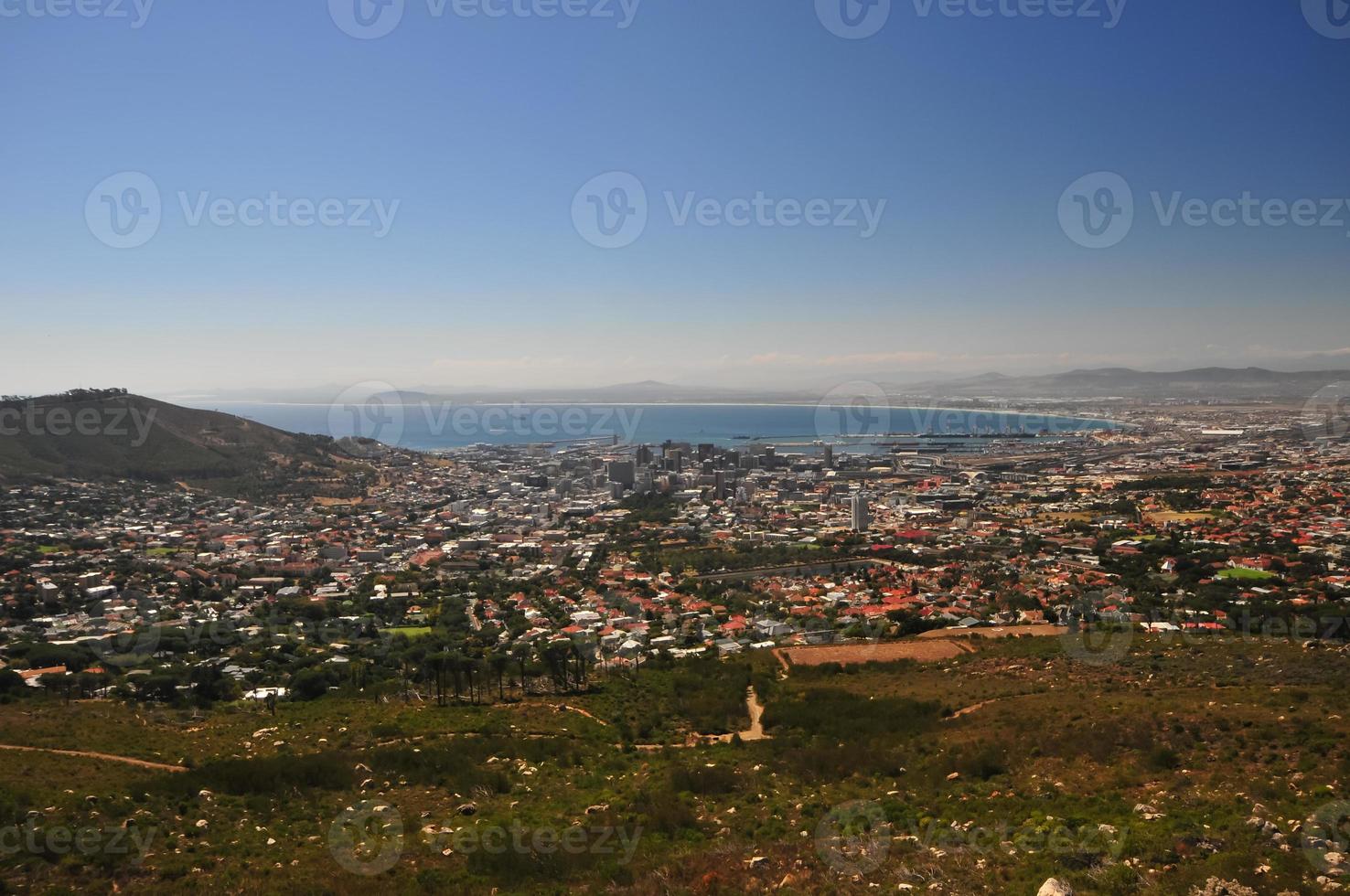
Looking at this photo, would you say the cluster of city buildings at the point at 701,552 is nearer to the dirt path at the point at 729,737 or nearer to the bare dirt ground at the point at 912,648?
the bare dirt ground at the point at 912,648

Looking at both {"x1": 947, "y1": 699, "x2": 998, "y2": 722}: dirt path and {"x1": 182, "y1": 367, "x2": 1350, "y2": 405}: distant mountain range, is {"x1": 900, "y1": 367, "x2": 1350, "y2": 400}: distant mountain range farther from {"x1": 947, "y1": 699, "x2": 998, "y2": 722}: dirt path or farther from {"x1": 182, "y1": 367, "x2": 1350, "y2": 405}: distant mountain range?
{"x1": 947, "y1": 699, "x2": 998, "y2": 722}: dirt path

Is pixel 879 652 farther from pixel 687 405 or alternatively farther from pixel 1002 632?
pixel 687 405

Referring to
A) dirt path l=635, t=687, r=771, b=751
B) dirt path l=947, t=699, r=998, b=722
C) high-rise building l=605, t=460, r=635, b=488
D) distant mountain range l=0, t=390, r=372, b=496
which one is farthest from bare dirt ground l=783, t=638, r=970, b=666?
distant mountain range l=0, t=390, r=372, b=496

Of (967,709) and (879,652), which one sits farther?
(879,652)

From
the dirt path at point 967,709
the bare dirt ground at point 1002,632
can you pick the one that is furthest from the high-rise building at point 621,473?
the dirt path at point 967,709

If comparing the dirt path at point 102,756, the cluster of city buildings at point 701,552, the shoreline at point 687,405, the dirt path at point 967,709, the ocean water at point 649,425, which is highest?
the shoreline at point 687,405

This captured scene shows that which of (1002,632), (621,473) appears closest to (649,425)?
(621,473)
